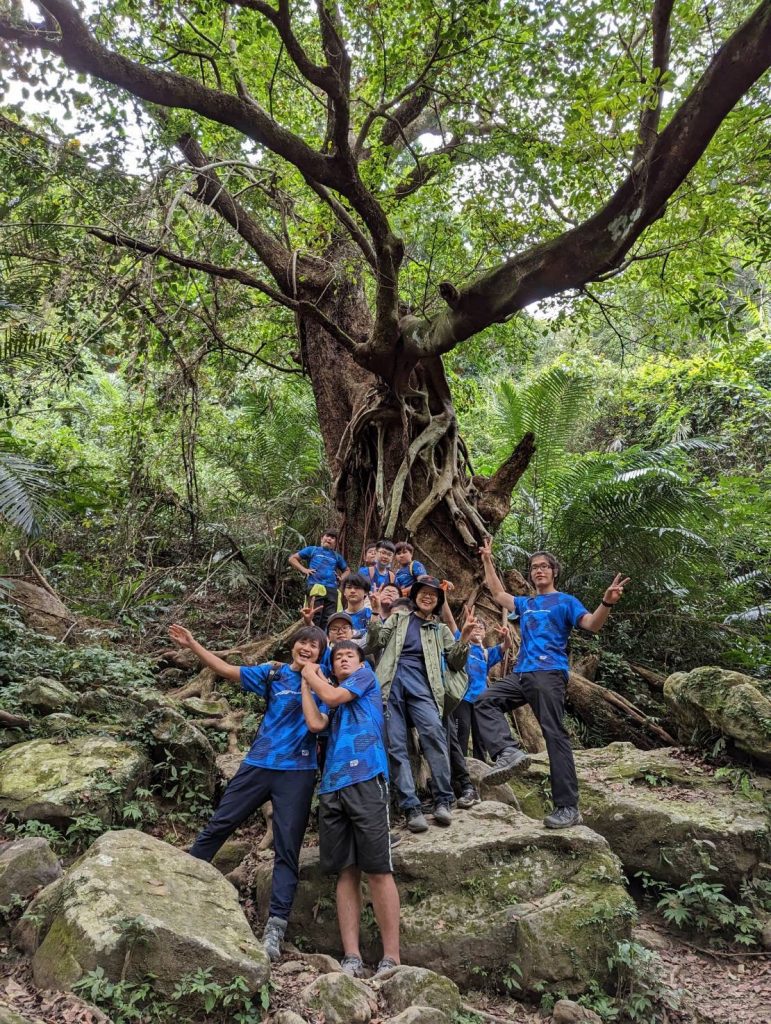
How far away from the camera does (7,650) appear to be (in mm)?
5688

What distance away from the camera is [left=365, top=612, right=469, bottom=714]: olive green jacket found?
4391 mm

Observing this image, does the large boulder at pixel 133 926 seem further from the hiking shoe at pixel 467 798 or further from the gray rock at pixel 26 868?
the hiking shoe at pixel 467 798

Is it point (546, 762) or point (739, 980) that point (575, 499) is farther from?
point (739, 980)

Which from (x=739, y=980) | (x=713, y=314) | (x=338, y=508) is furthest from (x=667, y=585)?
(x=739, y=980)

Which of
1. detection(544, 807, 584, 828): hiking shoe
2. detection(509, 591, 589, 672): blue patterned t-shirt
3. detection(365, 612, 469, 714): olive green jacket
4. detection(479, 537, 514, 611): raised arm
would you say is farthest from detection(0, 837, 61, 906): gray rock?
detection(479, 537, 514, 611): raised arm

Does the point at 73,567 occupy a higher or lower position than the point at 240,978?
higher

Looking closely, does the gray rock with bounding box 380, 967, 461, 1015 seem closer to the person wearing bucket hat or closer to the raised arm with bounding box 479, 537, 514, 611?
the person wearing bucket hat

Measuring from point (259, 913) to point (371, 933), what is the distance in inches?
24.6

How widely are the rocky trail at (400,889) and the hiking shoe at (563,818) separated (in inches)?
2.5

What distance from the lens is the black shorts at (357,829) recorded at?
10.9ft

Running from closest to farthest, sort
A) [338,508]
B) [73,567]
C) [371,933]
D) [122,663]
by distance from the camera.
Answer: [371,933] < [122,663] < [338,508] < [73,567]

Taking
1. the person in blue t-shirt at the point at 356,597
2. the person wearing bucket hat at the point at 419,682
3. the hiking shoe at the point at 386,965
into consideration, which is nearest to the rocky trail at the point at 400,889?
the hiking shoe at the point at 386,965

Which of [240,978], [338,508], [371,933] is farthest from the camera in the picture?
[338,508]

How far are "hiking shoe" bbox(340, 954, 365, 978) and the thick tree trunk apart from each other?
160 inches
